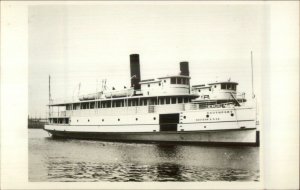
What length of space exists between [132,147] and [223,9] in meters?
1.29

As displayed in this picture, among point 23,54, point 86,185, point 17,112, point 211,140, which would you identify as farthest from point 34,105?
point 211,140

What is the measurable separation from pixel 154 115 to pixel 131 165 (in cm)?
84

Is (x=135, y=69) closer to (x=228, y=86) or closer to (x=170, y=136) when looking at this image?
(x=228, y=86)

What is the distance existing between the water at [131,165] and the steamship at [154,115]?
0.29 metres

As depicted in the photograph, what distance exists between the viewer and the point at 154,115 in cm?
343

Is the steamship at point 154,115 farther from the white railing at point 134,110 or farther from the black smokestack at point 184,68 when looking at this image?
the black smokestack at point 184,68

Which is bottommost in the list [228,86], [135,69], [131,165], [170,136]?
[131,165]

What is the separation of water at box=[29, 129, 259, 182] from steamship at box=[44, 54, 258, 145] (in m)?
0.29

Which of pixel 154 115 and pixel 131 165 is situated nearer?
pixel 131 165

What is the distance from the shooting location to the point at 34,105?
106 inches

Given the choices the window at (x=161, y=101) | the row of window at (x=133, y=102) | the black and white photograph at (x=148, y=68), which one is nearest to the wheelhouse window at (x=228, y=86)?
the black and white photograph at (x=148, y=68)

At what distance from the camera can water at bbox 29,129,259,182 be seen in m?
2.60

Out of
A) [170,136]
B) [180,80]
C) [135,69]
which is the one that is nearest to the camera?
[135,69]

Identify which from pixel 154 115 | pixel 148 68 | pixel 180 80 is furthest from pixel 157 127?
pixel 148 68
